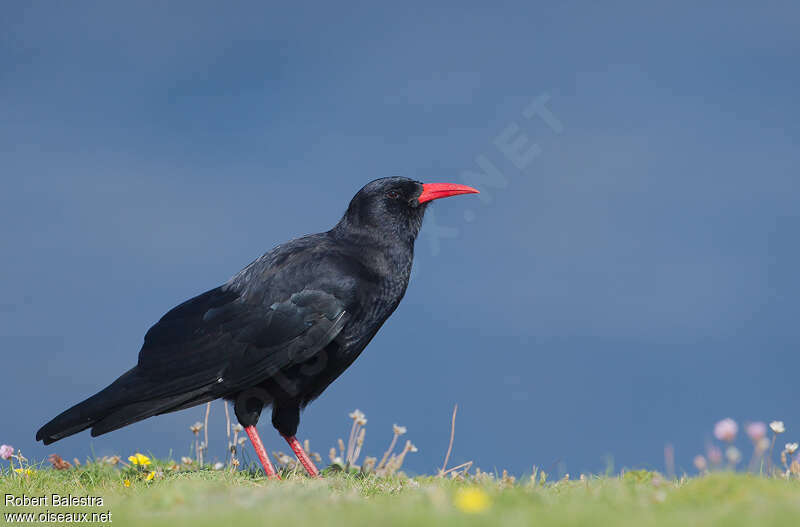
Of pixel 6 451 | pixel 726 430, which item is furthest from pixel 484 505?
pixel 6 451

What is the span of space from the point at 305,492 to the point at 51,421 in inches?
115

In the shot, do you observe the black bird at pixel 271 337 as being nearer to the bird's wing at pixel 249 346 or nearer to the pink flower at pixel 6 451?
the bird's wing at pixel 249 346

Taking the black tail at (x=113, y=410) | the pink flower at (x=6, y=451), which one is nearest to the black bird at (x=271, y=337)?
the black tail at (x=113, y=410)

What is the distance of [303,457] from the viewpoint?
6.73 metres

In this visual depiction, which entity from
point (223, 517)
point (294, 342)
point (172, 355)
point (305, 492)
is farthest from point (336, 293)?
point (223, 517)

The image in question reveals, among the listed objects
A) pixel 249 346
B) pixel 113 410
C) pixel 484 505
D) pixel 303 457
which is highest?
pixel 249 346

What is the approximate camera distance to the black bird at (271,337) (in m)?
6.16

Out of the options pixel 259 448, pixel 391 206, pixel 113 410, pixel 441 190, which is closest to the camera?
pixel 113 410

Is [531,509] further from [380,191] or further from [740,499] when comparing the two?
[380,191]

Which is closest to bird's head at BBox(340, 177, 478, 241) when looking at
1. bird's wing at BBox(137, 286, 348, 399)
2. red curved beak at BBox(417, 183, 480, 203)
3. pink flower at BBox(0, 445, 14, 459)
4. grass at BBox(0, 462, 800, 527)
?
red curved beak at BBox(417, 183, 480, 203)

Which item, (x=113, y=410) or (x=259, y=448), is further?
(x=259, y=448)

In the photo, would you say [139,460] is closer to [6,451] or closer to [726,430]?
[6,451]

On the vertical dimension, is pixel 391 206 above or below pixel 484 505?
above

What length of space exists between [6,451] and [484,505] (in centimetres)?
487
